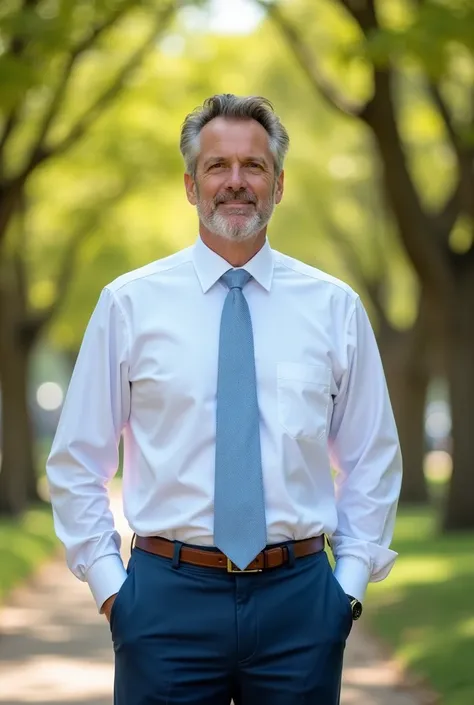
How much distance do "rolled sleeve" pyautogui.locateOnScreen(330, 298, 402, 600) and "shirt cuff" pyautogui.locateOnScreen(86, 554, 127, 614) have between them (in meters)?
0.59

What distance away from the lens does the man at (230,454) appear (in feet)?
11.5

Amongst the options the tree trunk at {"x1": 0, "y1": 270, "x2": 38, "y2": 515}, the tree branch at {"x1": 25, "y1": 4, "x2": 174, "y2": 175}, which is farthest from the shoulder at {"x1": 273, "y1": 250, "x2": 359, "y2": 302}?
the tree trunk at {"x1": 0, "y1": 270, "x2": 38, "y2": 515}

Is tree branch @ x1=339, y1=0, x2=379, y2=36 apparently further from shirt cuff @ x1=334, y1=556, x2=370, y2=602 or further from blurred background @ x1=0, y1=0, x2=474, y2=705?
shirt cuff @ x1=334, y1=556, x2=370, y2=602

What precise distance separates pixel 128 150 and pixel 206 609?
17.6m

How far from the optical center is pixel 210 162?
12.4ft

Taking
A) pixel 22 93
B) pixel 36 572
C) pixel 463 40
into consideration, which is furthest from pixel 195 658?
pixel 36 572

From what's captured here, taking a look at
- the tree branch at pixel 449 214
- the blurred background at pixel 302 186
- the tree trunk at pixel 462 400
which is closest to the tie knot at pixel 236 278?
the blurred background at pixel 302 186

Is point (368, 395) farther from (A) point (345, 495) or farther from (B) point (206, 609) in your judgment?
(B) point (206, 609)

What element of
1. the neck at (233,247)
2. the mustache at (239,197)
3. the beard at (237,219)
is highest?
the mustache at (239,197)

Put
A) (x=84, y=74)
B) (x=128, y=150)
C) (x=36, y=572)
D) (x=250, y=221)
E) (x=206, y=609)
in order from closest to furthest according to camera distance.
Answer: (x=206, y=609)
(x=250, y=221)
(x=36, y=572)
(x=84, y=74)
(x=128, y=150)

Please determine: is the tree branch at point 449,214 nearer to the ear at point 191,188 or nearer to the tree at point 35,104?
the tree at point 35,104

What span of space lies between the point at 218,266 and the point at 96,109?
12.2 metres

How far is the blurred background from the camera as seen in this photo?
11508mm

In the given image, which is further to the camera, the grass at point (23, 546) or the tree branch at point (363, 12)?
the grass at point (23, 546)
